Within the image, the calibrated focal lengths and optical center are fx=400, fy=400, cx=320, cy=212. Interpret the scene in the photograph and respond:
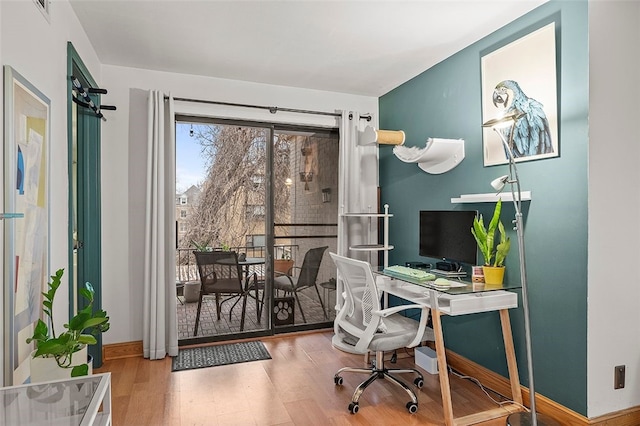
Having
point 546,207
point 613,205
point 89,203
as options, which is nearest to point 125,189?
point 89,203

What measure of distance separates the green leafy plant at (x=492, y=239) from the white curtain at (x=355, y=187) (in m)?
1.56

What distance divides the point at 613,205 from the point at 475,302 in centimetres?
95

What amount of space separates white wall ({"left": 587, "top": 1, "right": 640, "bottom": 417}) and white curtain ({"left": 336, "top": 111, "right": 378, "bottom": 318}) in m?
2.25

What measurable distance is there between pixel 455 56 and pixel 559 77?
105 centimetres

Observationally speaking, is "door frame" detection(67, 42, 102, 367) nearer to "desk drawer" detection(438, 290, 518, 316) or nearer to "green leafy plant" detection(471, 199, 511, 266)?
"desk drawer" detection(438, 290, 518, 316)

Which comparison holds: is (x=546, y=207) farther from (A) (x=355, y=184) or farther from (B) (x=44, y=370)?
(B) (x=44, y=370)

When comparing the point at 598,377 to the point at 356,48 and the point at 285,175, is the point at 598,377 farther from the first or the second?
the point at 285,175

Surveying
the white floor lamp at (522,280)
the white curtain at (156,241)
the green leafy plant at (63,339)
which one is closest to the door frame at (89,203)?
the white curtain at (156,241)

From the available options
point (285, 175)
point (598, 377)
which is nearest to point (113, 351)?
point (285, 175)

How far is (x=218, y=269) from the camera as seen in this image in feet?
12.9

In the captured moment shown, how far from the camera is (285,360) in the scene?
11.3 feet

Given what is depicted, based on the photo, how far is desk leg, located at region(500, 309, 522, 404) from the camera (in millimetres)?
2596

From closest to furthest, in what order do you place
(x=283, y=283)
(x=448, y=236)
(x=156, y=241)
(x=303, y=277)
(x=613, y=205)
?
(x=613, y=205), (x=448, y=236), (x=156, y=241), (x=283, y=283), (x=303, y=277)

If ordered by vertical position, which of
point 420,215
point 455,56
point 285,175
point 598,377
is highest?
point 455,56
